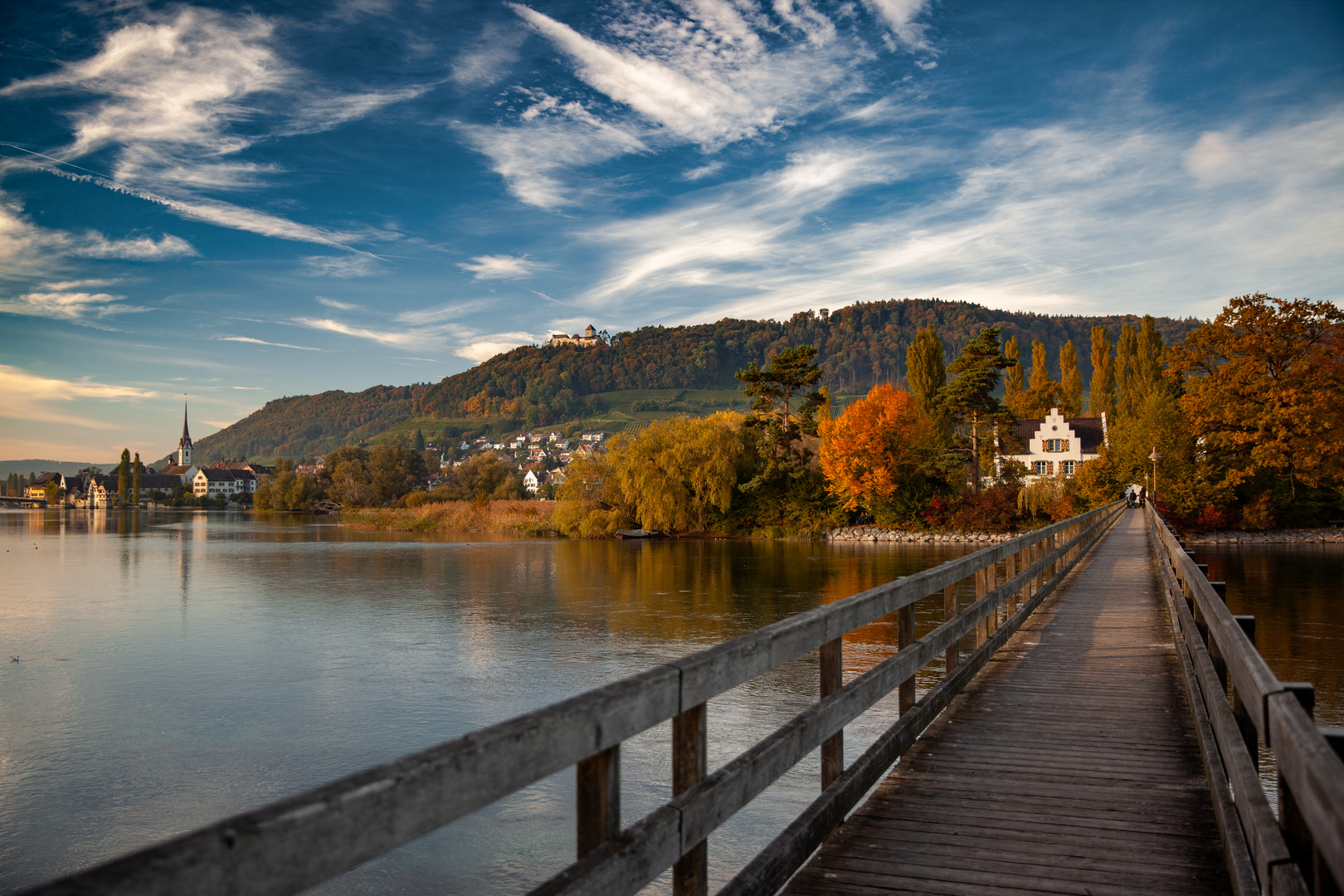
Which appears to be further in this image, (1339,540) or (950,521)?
(950,521)

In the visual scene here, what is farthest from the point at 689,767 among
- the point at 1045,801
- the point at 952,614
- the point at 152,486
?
the point at 152,486

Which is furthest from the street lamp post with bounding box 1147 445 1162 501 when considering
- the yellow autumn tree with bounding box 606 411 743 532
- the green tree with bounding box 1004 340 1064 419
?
the green tree with bounding box 1004 340 1064 419

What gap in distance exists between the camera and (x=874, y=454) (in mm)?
51750

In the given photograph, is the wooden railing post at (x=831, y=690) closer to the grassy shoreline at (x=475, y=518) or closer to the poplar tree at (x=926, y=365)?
the grassy shoreline at (x=475, y=518)

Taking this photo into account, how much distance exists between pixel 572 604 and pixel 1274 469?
44.8 m

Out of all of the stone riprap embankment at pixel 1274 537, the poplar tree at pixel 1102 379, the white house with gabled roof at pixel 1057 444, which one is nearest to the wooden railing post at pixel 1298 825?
the stone riprap embankment at pixel 1274 537

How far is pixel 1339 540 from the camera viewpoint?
150 ft

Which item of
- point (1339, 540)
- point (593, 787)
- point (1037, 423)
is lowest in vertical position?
point (1339, 540)

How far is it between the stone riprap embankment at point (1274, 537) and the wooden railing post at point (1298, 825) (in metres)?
50.5

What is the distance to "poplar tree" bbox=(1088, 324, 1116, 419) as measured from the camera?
72.4m

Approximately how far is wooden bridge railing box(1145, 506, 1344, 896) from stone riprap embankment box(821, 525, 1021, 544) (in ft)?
145

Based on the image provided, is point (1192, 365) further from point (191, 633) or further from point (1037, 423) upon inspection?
point (191, 633)

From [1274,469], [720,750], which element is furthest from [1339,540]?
[720,750]

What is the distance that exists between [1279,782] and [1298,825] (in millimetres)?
106
